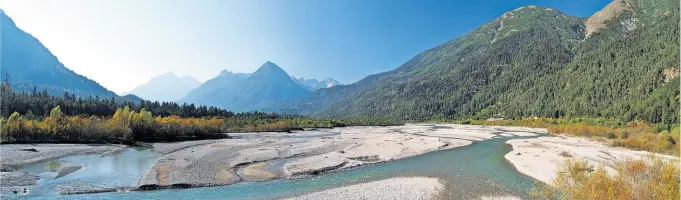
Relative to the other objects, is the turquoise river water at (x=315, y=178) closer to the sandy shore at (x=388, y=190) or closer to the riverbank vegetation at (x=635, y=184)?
the sandy shore at (x=388, y=190)

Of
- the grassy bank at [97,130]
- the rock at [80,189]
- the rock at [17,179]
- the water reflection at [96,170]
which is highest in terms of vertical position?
the grassy bank at [97,130]

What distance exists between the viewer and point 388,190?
31438mm

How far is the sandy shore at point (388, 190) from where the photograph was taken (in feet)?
95.5

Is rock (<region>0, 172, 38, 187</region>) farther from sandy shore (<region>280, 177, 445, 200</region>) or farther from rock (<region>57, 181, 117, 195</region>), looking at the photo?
sandy shore (<region>280, 177, 445, 200</region>)

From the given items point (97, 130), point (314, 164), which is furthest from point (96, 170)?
point (97, 130)

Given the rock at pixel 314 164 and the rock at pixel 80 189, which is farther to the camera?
the rock at pixel 314 164

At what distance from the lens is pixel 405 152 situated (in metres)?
58.5

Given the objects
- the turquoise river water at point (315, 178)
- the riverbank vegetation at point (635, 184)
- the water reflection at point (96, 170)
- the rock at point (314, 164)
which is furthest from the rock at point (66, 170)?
the riverbank vegetation at point (635, 184)

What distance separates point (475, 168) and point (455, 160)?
7.04 meters

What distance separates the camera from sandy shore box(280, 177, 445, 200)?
29.1 metres

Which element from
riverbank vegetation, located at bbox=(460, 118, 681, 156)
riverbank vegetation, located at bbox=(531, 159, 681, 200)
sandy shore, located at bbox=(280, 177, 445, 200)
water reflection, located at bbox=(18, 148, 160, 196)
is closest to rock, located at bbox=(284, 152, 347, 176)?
sandy shore, located at bbox=(280, 177, 445, 200)

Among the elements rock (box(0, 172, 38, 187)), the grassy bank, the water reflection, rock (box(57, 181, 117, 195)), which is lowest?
the water reflection

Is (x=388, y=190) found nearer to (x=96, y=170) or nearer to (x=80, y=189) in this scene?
(x=80, y=189)

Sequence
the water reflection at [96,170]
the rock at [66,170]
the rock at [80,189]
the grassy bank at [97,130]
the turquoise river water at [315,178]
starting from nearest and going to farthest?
the rock at [80,189]
the turquoise river water at [315,178]
the water reflection at [96,170]
the rock at [66,170]
the grassy bank at [97,130]
